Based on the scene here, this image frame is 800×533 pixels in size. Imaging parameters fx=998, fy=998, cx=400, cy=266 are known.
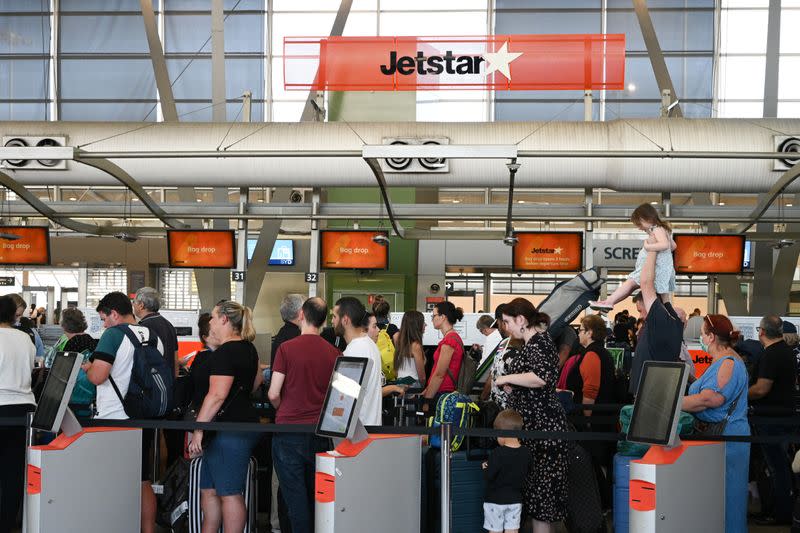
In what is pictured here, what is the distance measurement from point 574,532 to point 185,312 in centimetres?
918

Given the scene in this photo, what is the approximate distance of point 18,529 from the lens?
6.89 metres

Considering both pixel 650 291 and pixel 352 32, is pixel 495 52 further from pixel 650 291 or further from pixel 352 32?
pixel 650 291

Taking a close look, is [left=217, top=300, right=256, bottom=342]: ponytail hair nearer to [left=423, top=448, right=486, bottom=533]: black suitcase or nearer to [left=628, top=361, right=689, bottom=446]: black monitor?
[left=423, top=448, right=486, bottom=533]: black suitcase

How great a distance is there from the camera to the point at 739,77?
62.1 ft

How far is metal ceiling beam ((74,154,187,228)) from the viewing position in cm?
1144

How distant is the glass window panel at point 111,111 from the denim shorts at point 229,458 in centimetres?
1513

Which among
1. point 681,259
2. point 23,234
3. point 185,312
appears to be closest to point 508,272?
point 681,259

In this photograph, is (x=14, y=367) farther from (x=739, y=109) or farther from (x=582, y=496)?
(x=739, y=109)

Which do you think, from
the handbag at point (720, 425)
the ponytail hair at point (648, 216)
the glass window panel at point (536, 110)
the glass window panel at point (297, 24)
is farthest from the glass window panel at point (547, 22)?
the ponytail hair at point (648, 216)

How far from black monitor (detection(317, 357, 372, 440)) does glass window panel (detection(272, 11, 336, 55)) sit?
15417 millimetres

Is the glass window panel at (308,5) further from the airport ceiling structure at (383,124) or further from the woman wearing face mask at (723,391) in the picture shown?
the woman wearing face mask at (723,391)

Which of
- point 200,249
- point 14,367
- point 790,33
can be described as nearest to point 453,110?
point 790,33

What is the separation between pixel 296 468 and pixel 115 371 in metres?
1.18

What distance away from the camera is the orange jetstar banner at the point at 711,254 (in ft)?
43.3
